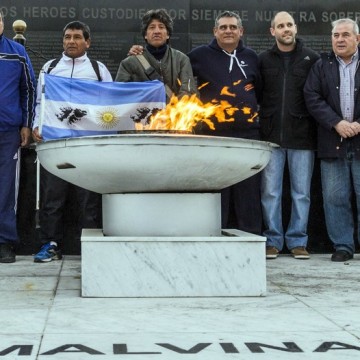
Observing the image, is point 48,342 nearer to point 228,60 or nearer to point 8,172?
point 8,172

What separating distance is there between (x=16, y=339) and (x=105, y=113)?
3264mm

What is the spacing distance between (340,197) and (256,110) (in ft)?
3.52

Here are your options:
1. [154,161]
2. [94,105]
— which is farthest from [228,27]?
[154,161]

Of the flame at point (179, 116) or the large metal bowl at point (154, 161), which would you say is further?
the flame at point (179, 116)

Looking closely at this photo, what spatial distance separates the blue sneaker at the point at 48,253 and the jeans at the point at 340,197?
2.42m

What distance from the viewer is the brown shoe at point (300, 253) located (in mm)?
7156

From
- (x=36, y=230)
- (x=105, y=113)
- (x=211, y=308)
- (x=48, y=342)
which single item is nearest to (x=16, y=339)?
(x=48, y=342)

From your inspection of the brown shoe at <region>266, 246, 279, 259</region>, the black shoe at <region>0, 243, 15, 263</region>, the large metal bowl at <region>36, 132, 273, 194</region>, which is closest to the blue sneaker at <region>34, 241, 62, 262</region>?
the black shoe at <region>0, 243, 15, 263</region>

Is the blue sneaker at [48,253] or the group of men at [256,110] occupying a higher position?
the group of men at [256,110]

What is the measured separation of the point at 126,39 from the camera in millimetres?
8867

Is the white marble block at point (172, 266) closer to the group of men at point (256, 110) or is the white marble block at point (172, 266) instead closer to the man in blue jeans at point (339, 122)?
the group of men at point (256, 110)

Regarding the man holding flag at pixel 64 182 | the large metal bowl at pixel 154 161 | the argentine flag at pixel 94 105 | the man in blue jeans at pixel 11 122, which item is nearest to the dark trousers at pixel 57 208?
the man holding flag at pixel 64 182

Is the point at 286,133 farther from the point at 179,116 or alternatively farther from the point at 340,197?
the point at 179,116

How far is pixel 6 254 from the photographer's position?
265 inches
